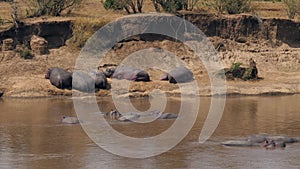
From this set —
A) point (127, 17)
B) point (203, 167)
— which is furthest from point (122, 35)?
point (203, 167)

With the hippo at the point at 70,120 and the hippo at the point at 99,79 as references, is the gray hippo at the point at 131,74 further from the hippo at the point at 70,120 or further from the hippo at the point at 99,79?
the hippo at the point at 70,120

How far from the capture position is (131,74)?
29.2m

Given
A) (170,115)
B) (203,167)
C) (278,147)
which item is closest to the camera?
(203,167)

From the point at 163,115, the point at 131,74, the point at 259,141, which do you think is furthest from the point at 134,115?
the point at 131,74

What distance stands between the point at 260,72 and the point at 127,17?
20.2 ft

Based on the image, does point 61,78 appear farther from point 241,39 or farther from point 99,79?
point 241,39

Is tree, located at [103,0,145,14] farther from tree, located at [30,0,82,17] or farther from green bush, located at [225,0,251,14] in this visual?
green bush, located at [225,0,251,14]

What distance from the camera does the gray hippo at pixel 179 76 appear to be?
29.2 meters

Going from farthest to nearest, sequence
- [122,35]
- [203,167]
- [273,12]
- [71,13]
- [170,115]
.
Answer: [273,12] < [71,13] < [122,35] < [170,115] < [203,167]

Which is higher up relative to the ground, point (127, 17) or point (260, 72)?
point (127, 17)

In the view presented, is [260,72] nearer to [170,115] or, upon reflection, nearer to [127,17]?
[127,17]

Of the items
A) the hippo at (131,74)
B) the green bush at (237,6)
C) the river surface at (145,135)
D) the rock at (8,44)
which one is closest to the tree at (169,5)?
the green bush at (237,6)

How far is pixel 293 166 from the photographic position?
16219mm

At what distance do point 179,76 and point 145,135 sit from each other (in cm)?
931
